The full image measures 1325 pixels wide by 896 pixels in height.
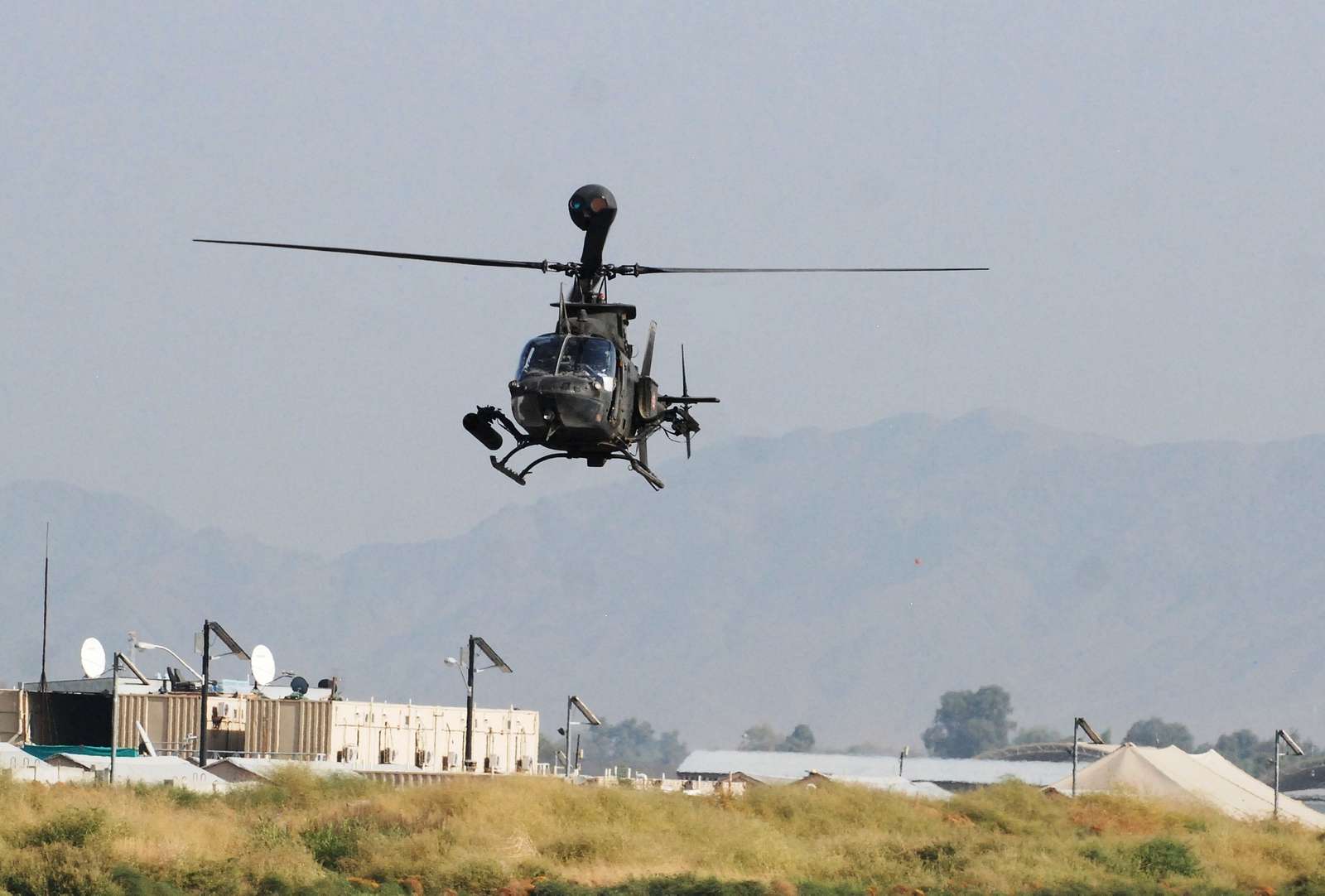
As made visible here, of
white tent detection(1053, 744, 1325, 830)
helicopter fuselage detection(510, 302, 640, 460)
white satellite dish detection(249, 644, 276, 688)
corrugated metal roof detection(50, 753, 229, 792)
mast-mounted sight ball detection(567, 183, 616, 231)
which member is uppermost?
mast-mounted sight ball detection(567, 183, 616, 231)

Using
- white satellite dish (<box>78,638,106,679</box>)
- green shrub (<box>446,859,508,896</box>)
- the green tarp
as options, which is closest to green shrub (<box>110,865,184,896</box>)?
green shrub (<box>446,859,508,896</box>)

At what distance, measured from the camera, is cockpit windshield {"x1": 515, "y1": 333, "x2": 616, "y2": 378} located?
117 ft

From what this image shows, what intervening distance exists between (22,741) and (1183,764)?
56095 millimetres

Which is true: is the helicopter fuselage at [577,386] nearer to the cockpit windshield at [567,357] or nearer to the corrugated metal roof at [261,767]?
the cockpit windshield at [567,357]

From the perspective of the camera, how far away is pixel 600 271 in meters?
37.2

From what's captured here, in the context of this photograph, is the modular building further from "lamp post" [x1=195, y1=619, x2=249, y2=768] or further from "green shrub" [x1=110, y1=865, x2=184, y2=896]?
"green shrub" [x1=110, y1=865, x2=184, y2=896]

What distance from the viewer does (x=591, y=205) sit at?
35906 millimetres

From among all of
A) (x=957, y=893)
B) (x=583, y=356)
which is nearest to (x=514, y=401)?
(x=583, y=356)

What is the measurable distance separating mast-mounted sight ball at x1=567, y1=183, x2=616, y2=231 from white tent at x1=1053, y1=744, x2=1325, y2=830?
65.4 metres

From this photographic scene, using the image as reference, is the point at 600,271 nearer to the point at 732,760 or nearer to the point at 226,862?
the point at 226,862

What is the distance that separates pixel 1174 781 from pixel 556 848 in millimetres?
53927

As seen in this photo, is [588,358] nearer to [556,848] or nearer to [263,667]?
[556,848]

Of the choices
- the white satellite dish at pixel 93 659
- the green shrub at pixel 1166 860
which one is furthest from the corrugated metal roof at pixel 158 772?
the green shrub at pixel 1166 860

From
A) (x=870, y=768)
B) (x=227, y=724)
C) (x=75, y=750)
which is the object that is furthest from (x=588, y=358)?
(x=870, y=768)
